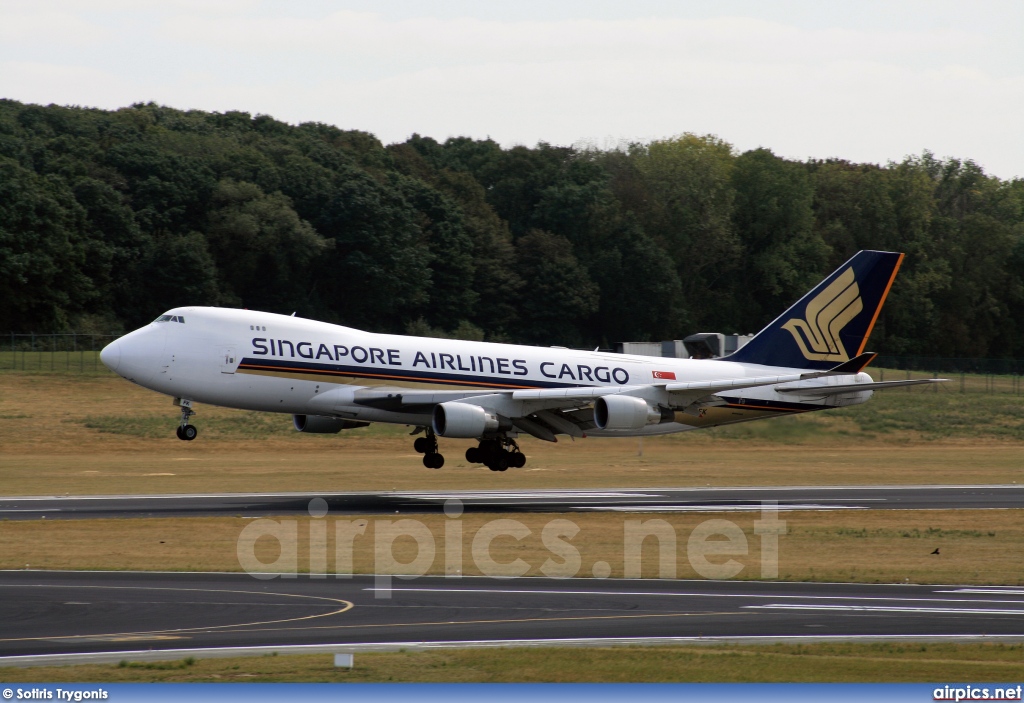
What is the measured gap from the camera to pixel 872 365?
106m

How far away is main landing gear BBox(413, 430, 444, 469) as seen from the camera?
50.1 metres

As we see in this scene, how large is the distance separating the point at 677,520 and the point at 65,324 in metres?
66.9

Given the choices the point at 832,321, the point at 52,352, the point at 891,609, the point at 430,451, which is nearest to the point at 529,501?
the point at 430,451

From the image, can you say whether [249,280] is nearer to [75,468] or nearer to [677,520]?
[75,468]

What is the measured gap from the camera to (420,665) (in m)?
19.4

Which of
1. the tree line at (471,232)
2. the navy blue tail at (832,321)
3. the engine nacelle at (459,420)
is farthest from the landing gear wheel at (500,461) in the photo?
the tree line at (471,232)

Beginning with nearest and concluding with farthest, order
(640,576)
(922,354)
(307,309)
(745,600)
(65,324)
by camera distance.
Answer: (745,600) → (640,576) → (65,324) → (307,309) → (922,354)

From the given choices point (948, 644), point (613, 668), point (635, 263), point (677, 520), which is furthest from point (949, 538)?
point (635, 263)

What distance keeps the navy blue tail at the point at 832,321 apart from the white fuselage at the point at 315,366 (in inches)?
115

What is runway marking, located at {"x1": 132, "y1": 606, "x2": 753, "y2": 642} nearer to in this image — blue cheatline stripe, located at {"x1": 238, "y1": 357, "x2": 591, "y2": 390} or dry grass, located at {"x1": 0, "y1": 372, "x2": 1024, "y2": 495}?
blue cheatline stripe, located at {"x1": 238, "y1": 357, "x2": 591, "y2": 390}

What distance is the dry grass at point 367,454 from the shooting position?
2104 inches

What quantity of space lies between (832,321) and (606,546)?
2305cm

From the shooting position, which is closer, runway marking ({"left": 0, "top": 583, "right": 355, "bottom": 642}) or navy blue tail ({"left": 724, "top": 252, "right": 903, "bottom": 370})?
runway marking ({"left": 0, "top": 583, "right": 355, "bottom": 642})

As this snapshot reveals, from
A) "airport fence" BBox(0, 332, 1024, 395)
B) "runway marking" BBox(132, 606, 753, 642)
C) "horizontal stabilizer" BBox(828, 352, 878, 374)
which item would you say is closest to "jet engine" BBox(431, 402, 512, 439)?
"horizontal stabilizer" BBox(828, 352, 878, 374)
